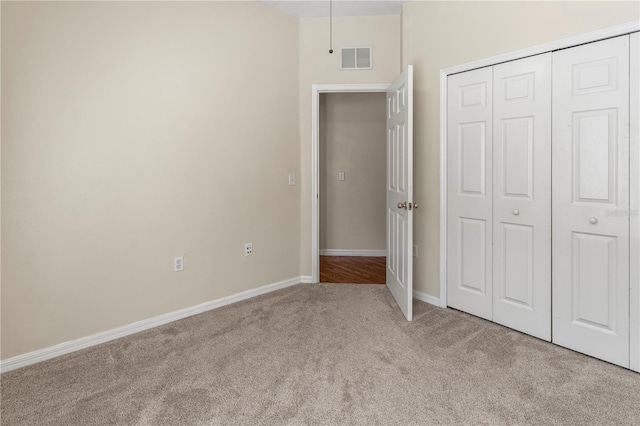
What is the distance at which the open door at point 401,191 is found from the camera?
112 inches

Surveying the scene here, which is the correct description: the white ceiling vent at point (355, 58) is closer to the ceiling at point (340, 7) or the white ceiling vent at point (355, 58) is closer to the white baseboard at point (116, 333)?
the ceiling at point (340, 7)

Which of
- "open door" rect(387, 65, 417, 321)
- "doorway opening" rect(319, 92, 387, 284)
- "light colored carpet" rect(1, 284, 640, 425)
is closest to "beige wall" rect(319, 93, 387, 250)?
"doorway opening" rect(319, 92, 387, 284)

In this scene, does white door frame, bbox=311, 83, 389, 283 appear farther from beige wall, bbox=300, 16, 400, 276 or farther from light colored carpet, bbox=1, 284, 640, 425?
light colored carpet, bbox=1, 284, 640, 425

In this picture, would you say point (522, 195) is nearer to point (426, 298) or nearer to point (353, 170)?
point (426, 298)

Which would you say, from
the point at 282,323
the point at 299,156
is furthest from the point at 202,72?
the point at 282,323

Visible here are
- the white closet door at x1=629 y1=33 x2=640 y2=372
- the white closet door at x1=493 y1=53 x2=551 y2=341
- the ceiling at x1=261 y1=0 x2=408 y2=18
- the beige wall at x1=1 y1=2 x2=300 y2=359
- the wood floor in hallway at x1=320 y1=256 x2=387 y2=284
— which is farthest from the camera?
the wood floor in hallway at x1=320 y1=256 x2=387 y2=284

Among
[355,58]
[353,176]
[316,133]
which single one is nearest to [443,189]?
[316,133]

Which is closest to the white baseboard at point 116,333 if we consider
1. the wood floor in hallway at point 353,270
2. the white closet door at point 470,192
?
the wood floor in hallway at point 353,270

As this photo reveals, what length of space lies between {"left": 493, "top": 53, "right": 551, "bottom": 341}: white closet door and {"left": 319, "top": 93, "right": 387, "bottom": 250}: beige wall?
2.63 m

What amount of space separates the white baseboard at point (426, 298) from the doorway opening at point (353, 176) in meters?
1.82

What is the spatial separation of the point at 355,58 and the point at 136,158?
2.31 m

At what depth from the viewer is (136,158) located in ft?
8.73

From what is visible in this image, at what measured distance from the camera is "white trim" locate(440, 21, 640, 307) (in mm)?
2162

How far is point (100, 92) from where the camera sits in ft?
8.07
